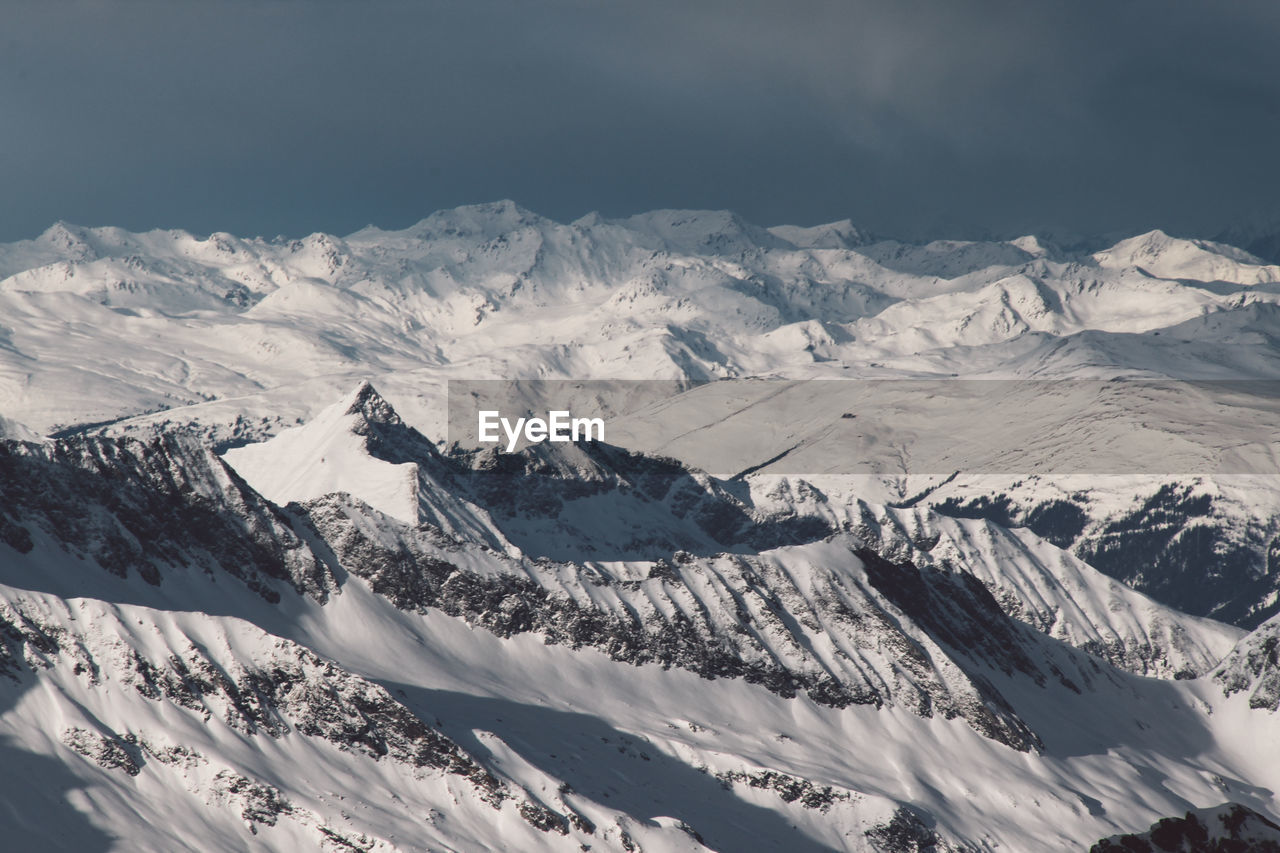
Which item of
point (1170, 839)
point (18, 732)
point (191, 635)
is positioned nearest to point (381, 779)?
point (191, 635)

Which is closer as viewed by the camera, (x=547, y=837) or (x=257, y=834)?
(x=257, y=834)

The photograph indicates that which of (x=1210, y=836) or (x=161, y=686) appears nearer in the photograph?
(x=1210, y=836)

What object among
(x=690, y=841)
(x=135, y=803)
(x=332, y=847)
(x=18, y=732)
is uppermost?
(x=18, y=732)

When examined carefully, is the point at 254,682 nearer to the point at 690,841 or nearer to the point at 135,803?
the point at 135,803

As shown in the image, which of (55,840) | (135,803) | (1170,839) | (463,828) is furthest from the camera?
(463,828)

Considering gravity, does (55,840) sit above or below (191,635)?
below

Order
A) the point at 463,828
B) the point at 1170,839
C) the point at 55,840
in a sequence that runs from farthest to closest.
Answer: the point at 463,828 < the point at 55,840 < the point at 1170,839

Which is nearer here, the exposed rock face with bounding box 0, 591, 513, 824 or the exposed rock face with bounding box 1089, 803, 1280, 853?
the exposed rock face with bounding box 1089, 803, 1280, 853

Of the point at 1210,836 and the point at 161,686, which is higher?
the point at 161,686
